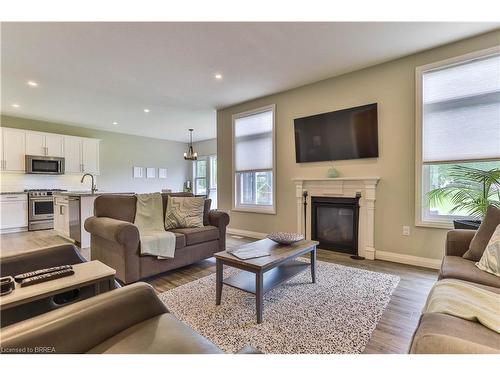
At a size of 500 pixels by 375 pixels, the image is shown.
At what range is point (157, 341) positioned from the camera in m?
0.95

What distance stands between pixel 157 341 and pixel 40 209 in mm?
6341

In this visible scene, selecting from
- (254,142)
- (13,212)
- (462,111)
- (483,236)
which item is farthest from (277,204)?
(13,212)

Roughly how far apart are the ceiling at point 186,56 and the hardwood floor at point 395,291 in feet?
7.57

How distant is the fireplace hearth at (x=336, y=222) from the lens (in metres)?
3.51

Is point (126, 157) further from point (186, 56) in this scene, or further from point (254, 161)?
point (186, 56)

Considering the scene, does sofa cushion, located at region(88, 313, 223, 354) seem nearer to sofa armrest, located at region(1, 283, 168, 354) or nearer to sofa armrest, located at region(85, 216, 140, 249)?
sofa armrest, located at region(1, 283, 168, 354)

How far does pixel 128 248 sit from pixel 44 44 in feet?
8.26

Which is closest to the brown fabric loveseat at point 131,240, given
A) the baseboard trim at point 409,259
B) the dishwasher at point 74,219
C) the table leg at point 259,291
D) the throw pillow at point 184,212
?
the throw pillow at point 184,212

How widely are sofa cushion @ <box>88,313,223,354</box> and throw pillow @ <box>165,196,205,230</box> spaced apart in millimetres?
2173

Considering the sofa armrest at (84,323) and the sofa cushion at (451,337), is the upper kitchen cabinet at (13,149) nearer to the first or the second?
the sofa armrest at (84,323)

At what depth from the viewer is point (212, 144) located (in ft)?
27.6
